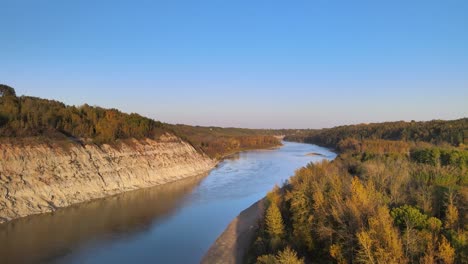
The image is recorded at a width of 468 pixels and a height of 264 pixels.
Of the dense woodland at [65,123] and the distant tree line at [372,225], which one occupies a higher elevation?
the dense woodland at [65,123]

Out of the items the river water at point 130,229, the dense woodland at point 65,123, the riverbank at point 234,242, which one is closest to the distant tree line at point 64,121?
the dense woodland at point 65,123

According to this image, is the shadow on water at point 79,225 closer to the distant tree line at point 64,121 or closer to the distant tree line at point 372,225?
the distant tree line at point 64,121

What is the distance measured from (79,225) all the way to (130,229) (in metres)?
3.48

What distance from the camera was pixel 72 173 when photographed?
102ft

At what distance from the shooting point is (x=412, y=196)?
56.2 feet

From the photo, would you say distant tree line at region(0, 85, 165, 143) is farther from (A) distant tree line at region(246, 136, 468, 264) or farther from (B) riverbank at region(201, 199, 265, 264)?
(A) distant tree line at region(246, 136, 468, 264)

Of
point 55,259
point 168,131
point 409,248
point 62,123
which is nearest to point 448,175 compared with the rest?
point 409,248

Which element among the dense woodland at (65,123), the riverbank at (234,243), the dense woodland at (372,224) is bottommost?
the riverbank at (234,243)

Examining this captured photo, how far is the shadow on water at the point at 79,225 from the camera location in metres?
18.2

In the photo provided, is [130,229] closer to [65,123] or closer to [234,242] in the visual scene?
[234,242]

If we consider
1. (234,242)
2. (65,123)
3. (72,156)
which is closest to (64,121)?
(65,123)

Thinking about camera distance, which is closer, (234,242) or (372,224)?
(372,224)

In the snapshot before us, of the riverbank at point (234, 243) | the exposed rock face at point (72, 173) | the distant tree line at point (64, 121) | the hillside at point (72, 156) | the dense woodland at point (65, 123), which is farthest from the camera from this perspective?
the distant tree line at point (64, 121)

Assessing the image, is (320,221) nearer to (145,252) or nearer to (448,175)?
(145,252)
